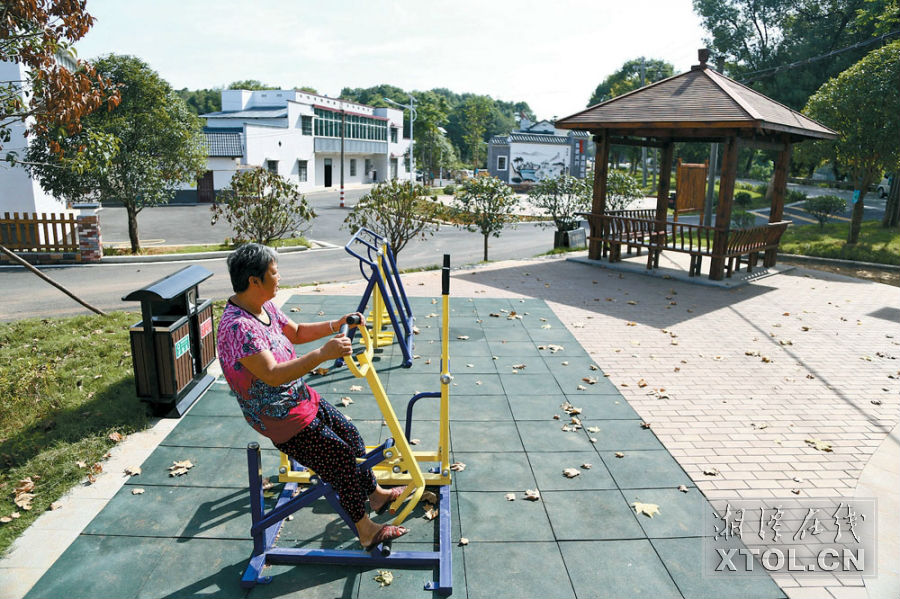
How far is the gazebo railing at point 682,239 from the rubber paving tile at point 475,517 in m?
7.13

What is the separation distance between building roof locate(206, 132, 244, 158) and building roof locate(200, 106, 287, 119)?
633 centimetres

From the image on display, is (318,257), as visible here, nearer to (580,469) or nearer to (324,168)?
(580,469)

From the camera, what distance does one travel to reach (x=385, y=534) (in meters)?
3.69

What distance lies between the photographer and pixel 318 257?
1850cm

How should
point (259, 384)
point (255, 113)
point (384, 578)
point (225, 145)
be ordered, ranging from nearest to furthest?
point (259, 384), point (384, 578), point (225, 145), point (255, 113)

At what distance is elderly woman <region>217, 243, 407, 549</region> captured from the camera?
10.3ft

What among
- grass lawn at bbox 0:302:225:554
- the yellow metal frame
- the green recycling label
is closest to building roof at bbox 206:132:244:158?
grass lawn at bbox 0:302:225:554

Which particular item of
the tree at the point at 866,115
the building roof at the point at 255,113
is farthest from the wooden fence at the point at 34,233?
the building roof at the point at 255,113

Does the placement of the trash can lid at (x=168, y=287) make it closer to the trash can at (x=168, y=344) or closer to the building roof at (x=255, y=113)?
the trash can at (x=168, y=344)

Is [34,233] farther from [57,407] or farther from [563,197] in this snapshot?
[563,197]

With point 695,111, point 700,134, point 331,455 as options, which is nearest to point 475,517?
point 331,455

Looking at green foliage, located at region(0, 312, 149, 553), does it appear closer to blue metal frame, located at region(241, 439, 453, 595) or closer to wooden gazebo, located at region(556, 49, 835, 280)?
blue metal frame, located at region(241, 439, 453, 595)

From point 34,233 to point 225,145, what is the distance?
997 inches

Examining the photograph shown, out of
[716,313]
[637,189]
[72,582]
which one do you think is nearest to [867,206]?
[637,189]
